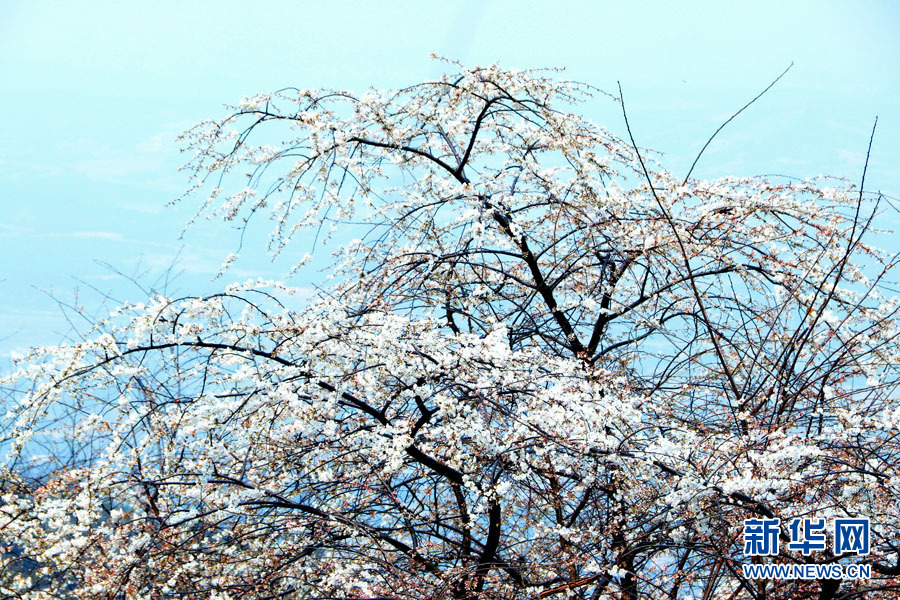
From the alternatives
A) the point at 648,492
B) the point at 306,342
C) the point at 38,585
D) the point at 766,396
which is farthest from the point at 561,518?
the point at 38,585

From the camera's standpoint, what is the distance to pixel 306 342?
3283 millimetres

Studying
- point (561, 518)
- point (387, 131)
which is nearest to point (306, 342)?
point (561, 518)

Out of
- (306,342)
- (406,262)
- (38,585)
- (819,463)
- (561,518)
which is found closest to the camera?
(306,342)

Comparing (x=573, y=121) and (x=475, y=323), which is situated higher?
(x=573, y=121)

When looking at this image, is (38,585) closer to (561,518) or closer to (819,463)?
(561,518)

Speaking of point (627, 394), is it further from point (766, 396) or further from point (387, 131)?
point (387, 131)

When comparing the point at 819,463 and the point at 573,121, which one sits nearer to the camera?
the point at 819,463

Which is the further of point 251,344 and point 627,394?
point 627,394

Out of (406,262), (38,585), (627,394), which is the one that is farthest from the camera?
(406,262)

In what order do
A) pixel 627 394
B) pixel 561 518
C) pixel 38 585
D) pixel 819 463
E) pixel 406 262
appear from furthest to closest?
pixel 406 262 → pixel 38 585 → pixel 627 394 → pixel 561 518 → pixel 819 463

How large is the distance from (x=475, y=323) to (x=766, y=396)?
2.23 meters

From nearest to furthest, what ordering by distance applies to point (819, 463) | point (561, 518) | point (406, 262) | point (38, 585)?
point (819, 463) → point (561, 518) → point (38, 585) → point (406, 262)

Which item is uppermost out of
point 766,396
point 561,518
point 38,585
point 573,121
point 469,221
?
point 573,121

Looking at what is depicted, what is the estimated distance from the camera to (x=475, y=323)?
207 inches
